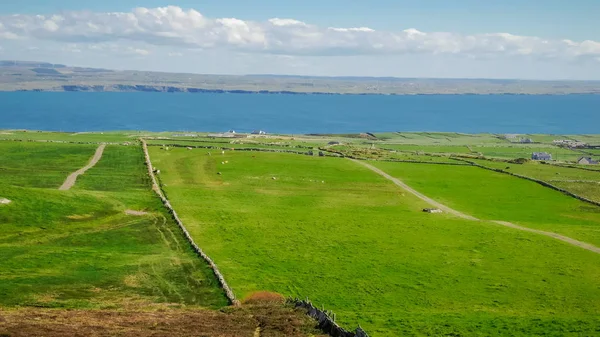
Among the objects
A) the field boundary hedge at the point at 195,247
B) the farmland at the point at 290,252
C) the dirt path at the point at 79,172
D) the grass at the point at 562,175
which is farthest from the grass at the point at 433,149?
the field boundary hedge at the point at 195,247

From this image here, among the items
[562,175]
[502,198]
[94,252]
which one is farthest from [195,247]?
[562,175]

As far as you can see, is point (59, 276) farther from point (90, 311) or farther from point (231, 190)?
point (231, 190)

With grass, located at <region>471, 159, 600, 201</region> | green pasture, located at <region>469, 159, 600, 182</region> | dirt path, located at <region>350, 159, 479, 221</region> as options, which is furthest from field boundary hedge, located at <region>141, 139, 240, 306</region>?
green pasture, located at <region>469, 159, 600, 182</region>

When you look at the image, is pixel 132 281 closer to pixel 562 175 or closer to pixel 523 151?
pixel 562 175

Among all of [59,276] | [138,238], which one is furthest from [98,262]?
[138,238]

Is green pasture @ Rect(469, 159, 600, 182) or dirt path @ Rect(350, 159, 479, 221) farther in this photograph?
green pasture @ Rect(469, 159, 600, 182)

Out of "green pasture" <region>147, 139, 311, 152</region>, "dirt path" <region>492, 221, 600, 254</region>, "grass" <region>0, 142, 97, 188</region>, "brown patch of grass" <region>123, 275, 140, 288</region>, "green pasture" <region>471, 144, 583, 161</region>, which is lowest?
"green pasture" <region>147, 139, 311, 152</region>

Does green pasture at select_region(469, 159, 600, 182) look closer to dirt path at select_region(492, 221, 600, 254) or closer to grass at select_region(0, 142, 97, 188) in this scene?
dirt path at select_region(492, 221, 600, 254)
